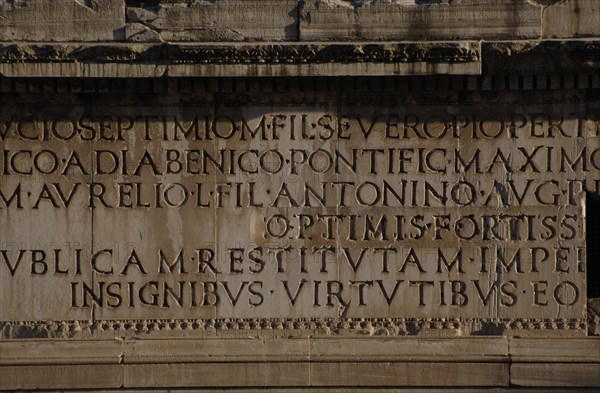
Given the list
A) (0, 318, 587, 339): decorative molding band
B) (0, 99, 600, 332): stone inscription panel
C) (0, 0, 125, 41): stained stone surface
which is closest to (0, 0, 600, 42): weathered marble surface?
(0, 0, 125, 41): stained stone surface

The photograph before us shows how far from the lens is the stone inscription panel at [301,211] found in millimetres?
11453

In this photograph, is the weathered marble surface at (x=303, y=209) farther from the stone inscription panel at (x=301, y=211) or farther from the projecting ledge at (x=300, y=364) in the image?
the projecting ledge at (x=300, y=364)

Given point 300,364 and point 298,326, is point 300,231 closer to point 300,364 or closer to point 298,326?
point 298,326

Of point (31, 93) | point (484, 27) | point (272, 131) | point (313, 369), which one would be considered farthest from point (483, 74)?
point (31, 93)

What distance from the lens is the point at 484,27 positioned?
11.3m

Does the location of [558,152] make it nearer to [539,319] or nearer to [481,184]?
[481,184]

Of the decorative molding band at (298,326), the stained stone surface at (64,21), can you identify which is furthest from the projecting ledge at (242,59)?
the decorative molding band at (298,326)

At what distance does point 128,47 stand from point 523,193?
11.7 ft

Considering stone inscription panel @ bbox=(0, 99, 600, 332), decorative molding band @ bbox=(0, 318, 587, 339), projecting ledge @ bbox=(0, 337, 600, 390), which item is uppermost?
stone inscription panel @ bbox=(0, 99, 600, 332)

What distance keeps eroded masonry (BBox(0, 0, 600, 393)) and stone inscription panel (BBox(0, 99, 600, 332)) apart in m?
0.02

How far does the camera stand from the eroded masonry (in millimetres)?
11406

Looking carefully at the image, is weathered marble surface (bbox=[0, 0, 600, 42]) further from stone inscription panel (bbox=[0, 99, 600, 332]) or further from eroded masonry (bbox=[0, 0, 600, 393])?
stone inscription panel (bbox=[0, 99, 600, 332])

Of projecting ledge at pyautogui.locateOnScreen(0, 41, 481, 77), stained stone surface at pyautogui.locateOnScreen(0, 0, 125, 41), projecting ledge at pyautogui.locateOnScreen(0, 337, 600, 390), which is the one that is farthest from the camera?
projecting ledge at pyautogui.locateOnScreen(0, 337, 600, 390)

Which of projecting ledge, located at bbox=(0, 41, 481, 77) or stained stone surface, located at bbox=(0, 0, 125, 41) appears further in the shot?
stained stone surface, located at bbox=(0, 0, 125, 41)
